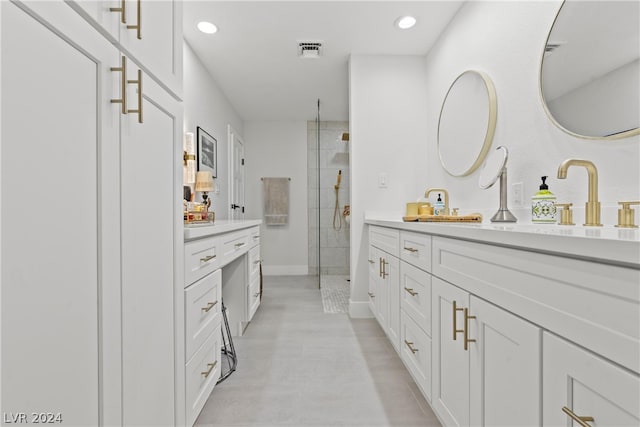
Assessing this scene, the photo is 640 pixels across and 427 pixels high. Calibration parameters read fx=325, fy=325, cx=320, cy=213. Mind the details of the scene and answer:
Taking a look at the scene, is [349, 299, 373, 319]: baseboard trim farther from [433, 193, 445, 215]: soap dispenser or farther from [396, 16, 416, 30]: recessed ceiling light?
[396, 16, 416, 30]: recessed ceiling light

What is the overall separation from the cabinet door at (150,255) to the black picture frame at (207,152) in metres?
1.81

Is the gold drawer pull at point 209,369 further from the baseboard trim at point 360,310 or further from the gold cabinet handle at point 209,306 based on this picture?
the baseboard trim at point 360,310

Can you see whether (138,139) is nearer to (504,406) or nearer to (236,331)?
(504,406)

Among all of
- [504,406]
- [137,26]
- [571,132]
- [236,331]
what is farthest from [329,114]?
[504,406]

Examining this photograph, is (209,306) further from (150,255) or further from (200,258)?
(150,255)

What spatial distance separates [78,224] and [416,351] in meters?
1.44

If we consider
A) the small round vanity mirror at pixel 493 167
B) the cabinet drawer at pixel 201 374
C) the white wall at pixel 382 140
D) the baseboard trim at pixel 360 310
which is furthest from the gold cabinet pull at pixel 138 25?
the baseboard trim at pixel 360 310

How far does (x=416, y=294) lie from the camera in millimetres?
1554

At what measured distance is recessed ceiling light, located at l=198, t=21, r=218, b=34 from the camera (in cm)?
245

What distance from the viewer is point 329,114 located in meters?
4.89

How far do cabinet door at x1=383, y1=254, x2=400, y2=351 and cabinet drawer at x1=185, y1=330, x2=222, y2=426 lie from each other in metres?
0.99

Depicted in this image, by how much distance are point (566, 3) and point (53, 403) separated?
83.9 inches

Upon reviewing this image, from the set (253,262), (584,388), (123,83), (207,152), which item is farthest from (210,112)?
(584,388)

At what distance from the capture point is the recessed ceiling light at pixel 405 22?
241 centimetres
